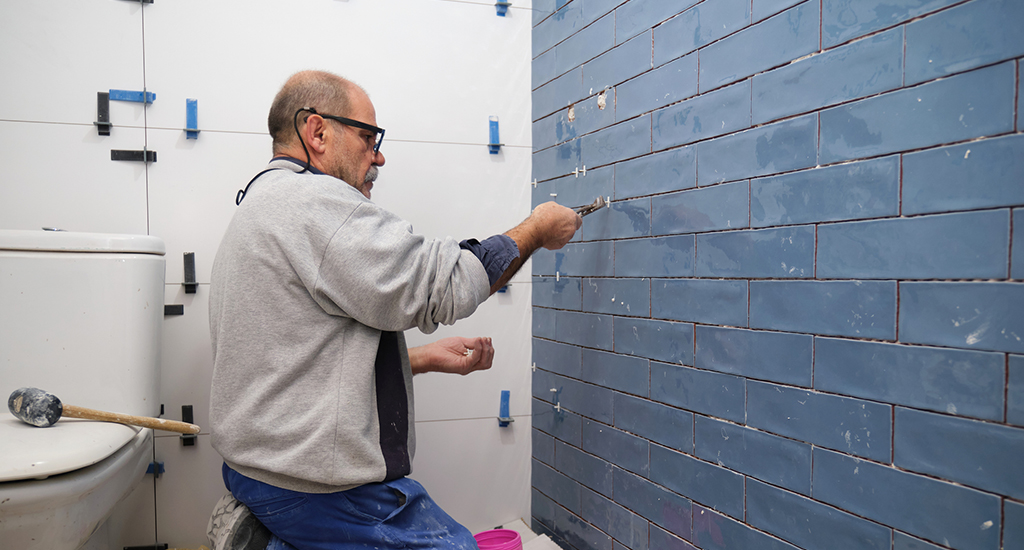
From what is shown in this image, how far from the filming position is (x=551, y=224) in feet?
4.20

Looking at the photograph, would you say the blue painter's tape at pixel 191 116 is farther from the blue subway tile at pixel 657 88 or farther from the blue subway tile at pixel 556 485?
the blue subway tile at pixel 556 485

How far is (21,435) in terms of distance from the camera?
3.48 feet

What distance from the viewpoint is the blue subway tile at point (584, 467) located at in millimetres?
1570

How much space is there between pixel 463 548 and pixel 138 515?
1.10 metres

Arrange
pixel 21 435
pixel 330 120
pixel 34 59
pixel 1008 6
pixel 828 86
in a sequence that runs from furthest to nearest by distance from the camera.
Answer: pixel 34 59 → pixel 330 120 → pixel 21 435 → pixel 828 86 → pixel 1008 6

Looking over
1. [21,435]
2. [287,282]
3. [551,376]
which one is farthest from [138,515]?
[551,376]

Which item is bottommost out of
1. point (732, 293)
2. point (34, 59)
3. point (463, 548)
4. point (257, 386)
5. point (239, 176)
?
point (463, 548)

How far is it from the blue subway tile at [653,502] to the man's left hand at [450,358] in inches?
17.9

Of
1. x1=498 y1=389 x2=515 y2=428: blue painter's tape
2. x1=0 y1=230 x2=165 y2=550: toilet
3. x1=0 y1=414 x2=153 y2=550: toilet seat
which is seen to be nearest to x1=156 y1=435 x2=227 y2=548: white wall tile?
x1=0 y1=230 x2=165 y2=550: toilet

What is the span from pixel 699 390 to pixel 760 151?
19.4 inches

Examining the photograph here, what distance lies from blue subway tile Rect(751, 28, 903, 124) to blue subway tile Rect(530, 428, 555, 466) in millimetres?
1167

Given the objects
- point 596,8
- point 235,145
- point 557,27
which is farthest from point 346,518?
point 557,27

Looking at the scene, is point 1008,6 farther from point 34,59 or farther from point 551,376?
point 34,59

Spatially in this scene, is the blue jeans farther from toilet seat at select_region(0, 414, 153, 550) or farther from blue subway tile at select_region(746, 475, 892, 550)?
blue subway tile at select_region(746, 475, 892, 550)
